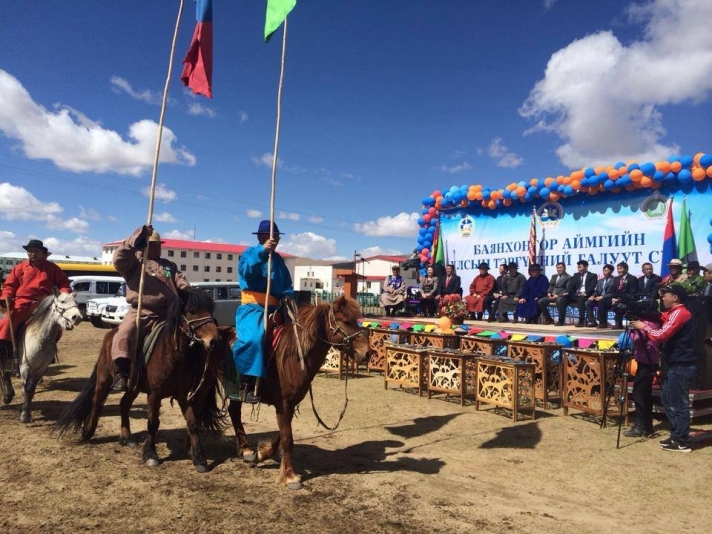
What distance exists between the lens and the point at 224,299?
1524 cm

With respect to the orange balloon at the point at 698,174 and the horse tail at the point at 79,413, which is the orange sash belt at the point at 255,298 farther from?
the orange balloon at the point at 698,174

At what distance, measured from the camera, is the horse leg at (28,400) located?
17.6 ft

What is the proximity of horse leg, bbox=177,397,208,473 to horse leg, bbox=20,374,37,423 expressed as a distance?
2.49 m

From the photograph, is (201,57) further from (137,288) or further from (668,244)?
(668,244)

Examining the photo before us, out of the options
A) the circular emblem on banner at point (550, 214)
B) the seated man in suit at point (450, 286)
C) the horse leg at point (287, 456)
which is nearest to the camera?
the horse leg at point (287, 456)

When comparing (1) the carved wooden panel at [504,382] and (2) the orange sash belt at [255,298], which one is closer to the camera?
Result: (2) the orange sash belt at [255,298]

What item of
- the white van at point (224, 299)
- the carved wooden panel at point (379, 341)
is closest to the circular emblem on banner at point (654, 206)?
the carved wooden panel at point (379, 341)

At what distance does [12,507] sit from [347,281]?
9795 mm

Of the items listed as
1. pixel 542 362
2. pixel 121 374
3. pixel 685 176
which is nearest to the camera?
pixel 121 374

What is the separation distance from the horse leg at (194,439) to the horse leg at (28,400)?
2.49 metres

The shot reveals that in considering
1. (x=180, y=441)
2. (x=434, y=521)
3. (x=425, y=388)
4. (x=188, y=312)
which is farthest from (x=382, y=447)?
(x=425, y=388)

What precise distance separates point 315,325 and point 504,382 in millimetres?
3516

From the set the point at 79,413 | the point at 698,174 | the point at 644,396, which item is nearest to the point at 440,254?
the point at 698,174

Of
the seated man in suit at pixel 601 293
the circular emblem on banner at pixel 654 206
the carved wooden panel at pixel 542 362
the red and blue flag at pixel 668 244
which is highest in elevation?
the circular emblem on banner at pixel 654 206
